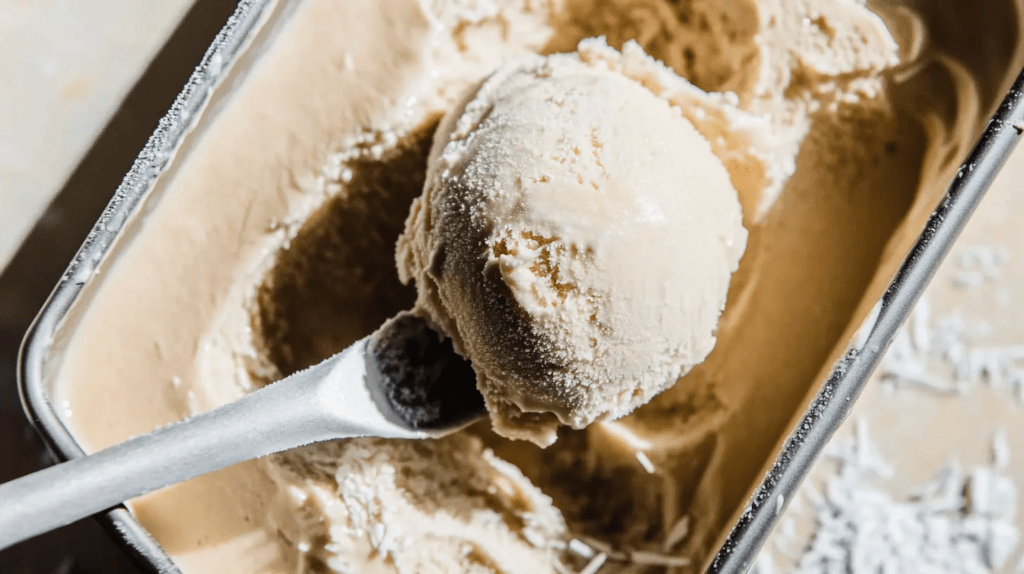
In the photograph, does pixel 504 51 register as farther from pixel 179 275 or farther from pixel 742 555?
pixel 742 555

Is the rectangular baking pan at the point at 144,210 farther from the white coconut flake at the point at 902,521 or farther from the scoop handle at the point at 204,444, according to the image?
the white coconut flake at the point at 902,521

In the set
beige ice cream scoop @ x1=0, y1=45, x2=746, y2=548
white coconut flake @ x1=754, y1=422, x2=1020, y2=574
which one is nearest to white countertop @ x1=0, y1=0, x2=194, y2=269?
beige ice cream scoop @ x1=0, y1=45, x2=746, y2=548

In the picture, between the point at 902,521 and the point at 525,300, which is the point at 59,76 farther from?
the point at 902,521

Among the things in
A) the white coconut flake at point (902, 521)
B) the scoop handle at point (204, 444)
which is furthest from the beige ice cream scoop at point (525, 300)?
the white coconut flake at point (902, 521)

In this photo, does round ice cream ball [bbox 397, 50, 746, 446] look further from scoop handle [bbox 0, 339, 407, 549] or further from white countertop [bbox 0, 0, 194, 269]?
white countertop [bbox 0, 0, 194, 269]

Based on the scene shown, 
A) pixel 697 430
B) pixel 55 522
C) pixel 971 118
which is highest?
pixel 971 118

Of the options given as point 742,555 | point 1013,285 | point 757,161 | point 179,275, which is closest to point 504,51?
point 757,161

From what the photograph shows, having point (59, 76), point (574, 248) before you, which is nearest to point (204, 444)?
point (574, 248)
